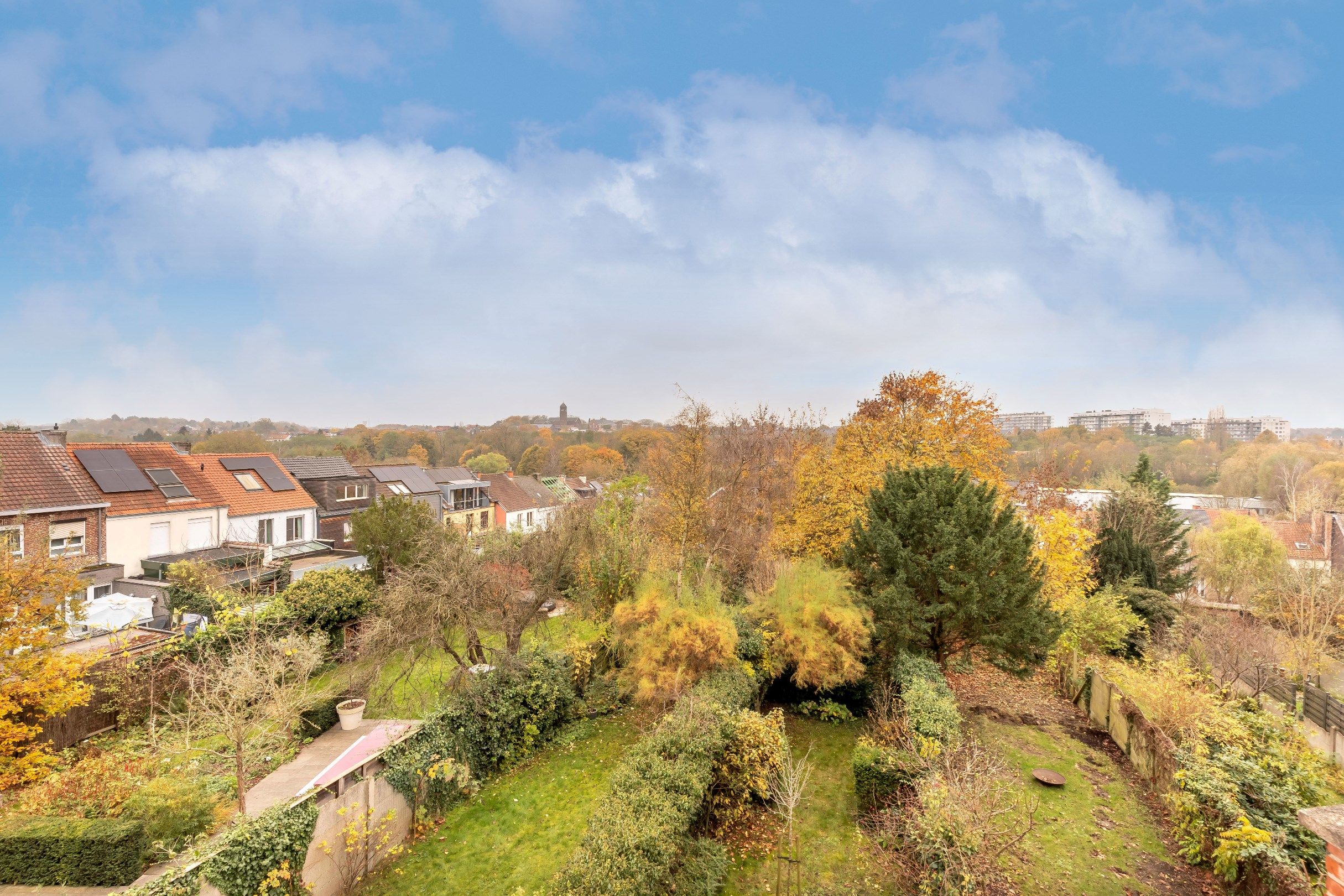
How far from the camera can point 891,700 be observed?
42.3ft

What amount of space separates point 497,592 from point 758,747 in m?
6.94

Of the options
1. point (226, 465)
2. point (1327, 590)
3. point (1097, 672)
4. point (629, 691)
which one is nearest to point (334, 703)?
point (629, 691)

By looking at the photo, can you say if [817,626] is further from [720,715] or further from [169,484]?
[169,484]

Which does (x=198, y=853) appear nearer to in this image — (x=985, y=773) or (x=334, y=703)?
(x=334, y=703)

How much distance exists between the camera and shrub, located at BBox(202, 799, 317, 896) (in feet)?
21.2

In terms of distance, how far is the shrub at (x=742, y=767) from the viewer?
32.2ft

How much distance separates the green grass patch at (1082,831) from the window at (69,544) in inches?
1067

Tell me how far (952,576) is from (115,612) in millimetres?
21679

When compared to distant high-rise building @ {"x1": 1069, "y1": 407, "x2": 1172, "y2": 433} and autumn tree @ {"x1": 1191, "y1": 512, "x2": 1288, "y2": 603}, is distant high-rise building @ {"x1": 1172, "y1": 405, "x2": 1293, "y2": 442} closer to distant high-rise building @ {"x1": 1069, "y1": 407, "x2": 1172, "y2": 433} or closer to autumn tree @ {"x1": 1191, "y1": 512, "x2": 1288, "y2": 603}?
distant high-rise building @ {"x1": 1069, "y1": 407, "x2": 1172, "y2": 433}

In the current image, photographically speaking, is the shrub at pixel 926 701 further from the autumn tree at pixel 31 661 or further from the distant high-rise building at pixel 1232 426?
the distant high-rise building at pixel 1232 426

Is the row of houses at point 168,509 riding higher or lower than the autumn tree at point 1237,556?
higher

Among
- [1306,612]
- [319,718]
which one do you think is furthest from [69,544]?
[1306,612]

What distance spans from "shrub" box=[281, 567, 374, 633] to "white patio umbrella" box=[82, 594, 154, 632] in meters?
3.36

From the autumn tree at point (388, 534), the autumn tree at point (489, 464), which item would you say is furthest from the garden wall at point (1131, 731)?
the autumn tree at point (489, 464)
